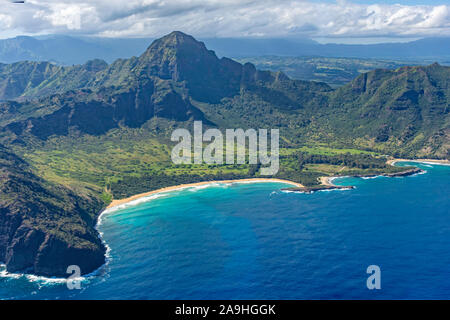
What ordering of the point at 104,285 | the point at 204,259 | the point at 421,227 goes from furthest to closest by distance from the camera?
the point at 421,227
the point at 204,259
the point at 104,285

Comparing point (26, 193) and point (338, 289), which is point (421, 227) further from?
point (26, 193)

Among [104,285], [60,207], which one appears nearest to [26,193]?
[60,207]

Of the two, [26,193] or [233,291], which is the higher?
[26,193]

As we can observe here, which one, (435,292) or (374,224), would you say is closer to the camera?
(435,292)

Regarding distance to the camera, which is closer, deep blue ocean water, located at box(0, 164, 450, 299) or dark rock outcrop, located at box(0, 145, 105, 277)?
deep blue ocean water, located at box(0, 164, 450, 299)

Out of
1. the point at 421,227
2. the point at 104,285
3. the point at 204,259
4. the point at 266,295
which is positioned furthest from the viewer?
the point at 421,227

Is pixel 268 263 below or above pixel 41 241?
below

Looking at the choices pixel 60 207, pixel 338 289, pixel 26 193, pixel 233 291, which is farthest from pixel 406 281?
pixel 26 193

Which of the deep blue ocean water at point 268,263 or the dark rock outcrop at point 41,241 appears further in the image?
the dark rock outcrop at point 41,241

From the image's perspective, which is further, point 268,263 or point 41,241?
point 41,241
